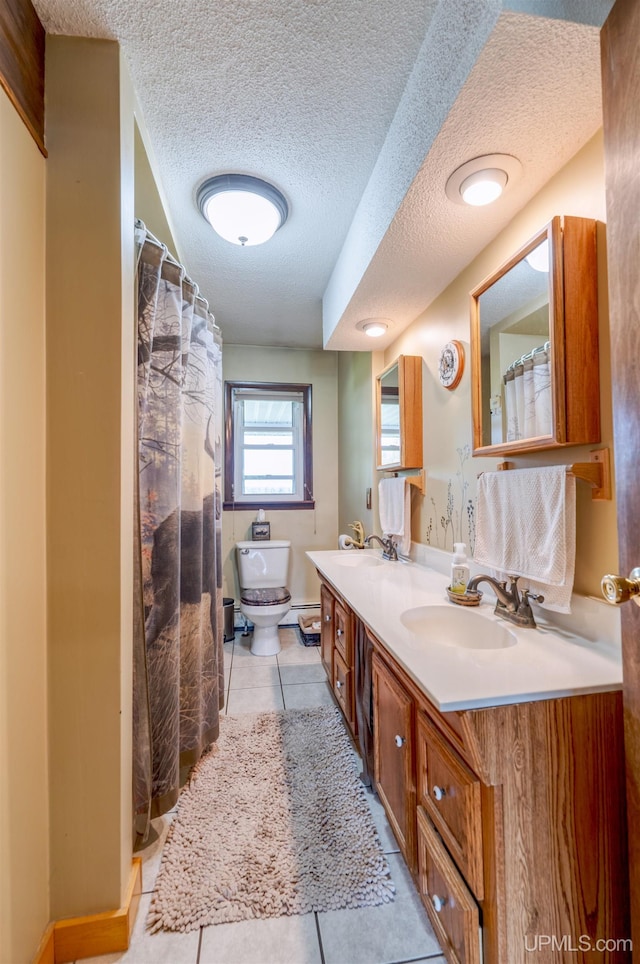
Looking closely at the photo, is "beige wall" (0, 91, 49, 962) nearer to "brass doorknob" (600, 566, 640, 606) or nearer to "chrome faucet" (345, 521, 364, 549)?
"brass doorknob" (600, 566, 640, 606)

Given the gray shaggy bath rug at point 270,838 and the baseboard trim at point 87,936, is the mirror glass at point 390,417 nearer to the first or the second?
the gray shaggy bath rug at point 270,838

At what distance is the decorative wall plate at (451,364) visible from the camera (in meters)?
1.58

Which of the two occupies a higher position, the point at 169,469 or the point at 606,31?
the point at 606,31

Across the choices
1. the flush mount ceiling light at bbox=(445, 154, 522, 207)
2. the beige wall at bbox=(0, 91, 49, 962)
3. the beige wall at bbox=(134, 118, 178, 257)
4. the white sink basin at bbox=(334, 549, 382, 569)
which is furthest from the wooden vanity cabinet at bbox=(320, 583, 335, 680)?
the beige wall at bbox=(134, 118, 178, 257)

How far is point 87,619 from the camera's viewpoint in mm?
1019

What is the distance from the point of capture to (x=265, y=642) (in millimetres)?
2752

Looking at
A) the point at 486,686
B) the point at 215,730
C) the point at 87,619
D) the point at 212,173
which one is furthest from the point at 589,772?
the point at 212,173

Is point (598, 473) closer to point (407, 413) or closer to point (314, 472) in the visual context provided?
point (407, 413)

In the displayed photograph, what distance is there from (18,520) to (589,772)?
1327mm

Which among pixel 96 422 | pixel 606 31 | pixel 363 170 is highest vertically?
pixel 363 170

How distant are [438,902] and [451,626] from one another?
25.2 inches

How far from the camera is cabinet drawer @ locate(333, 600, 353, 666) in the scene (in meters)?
1.62

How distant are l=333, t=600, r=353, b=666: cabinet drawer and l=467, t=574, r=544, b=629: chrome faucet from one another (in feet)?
1.98

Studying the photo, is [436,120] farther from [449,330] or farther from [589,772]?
[589,772]
